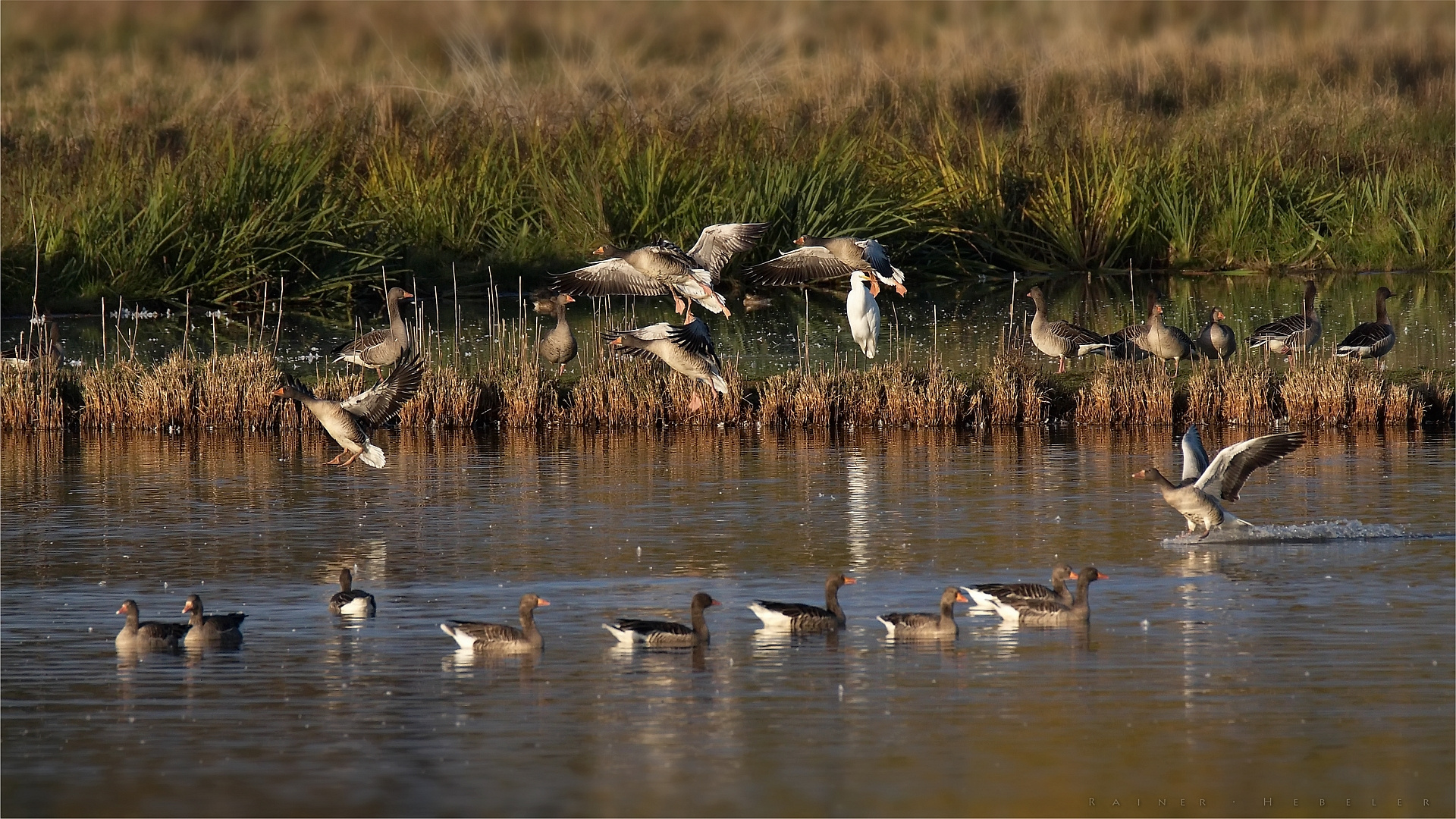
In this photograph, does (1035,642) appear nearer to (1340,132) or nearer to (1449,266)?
(1449,266)

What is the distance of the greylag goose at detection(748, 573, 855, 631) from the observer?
409 inches

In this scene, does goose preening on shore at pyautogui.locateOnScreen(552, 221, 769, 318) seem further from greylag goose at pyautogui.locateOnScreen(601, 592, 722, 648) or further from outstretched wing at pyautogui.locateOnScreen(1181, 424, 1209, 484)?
greylag goose at pyautogui.locateOnScreen(601, 592, 722, 648)

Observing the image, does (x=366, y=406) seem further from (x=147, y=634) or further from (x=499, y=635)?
(x=499, y=635)

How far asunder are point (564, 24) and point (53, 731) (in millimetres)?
43412

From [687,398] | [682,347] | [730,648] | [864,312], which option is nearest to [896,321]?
[864,312]

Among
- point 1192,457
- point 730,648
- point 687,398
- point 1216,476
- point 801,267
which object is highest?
point 801,267

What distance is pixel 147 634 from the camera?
33.8 ft

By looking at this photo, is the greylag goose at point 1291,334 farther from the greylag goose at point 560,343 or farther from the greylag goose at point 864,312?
the greylag goose at point 560,343

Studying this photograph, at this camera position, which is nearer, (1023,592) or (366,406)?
(1023,592)

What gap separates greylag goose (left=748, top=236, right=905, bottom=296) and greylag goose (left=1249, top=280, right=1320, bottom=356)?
3.27m

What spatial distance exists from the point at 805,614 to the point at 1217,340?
9.22 metres

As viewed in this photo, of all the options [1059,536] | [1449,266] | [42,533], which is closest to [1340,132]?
[1449,266]

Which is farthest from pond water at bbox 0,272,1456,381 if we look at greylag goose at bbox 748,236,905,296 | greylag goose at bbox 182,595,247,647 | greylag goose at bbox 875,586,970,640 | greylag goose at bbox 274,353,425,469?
greylag goose at bbox 182,595,247,647

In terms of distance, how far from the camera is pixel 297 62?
47594 mm
